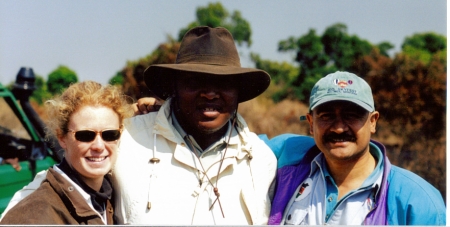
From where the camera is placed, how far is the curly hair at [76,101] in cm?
252

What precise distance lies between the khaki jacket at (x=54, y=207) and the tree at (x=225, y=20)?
82.0ft

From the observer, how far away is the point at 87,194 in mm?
2447

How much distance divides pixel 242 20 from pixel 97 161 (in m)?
27.2

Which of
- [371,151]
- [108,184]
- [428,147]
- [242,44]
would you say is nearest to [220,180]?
[108,184]

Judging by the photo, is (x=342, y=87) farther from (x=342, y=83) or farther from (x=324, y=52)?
(x=324, y=52)

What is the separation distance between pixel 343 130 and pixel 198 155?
85 cm

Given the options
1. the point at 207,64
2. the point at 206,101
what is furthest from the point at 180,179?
the point at 207,64

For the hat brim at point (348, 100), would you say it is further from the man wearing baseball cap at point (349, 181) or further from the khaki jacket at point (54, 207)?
Result: the khaki jacket at point (54, 207)

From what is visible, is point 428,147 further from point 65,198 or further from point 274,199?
point 65,198

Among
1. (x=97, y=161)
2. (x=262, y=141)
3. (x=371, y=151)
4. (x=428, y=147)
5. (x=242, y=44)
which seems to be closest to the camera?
(x=97, y=161)

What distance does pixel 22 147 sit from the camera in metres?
5.11

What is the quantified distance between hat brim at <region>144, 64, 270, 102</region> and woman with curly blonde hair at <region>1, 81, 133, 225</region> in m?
0.48

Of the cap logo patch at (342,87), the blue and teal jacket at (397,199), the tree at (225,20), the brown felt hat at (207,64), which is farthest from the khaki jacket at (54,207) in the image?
the tree at (225,20)

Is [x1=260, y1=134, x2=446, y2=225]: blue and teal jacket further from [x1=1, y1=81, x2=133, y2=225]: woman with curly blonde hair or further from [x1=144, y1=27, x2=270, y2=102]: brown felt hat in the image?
[x1=1, y1=81, x2=133, y2=225]: woman with curly blonde hair
